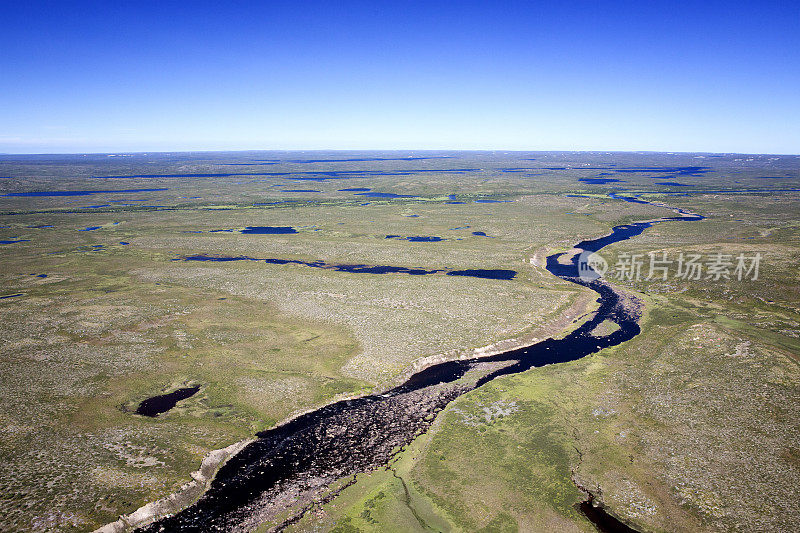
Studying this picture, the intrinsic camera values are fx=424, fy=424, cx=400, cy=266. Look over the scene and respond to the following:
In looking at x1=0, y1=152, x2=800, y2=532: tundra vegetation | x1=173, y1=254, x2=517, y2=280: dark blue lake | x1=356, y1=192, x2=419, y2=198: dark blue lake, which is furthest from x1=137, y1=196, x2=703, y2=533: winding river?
x1=356, y1=192, x2=419, y2=198: dark blue lake

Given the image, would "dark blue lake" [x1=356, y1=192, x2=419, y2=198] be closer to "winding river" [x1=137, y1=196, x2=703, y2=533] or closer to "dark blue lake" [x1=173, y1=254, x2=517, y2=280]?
"dark blue lake" [x1=173, y1=254, x2=517, y2=280]

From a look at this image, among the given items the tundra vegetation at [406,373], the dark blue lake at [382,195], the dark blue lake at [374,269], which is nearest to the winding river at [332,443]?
the tundra vegetation at [406,373]

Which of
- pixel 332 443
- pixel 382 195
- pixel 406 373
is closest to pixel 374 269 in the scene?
pixel 406 373

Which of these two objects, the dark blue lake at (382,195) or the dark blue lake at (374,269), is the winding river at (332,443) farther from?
the dark blue lake at (382,195)

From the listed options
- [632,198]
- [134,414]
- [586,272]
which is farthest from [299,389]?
[632,198]

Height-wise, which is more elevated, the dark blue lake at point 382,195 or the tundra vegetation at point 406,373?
the dark blue lake at point 382,195

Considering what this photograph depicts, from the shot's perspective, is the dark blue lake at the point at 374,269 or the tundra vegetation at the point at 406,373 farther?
the dark blue lake at the point at 374,269
